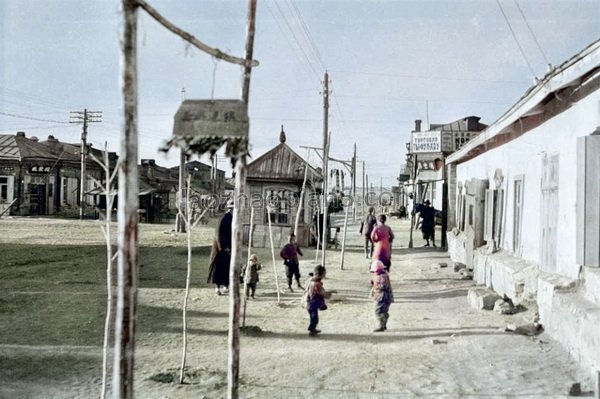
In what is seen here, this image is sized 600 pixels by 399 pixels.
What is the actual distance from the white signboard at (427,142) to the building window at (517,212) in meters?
12.7

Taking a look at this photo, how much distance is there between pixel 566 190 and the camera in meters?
6.78

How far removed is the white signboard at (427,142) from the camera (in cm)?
2251

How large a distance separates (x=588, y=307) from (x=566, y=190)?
1.84 metres

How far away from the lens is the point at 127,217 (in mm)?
3082

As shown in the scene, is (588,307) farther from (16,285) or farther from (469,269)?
(16,285)

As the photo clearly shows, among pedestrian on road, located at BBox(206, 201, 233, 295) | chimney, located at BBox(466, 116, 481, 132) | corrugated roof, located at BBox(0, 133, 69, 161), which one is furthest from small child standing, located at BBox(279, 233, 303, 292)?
corrugated roof, located at BBox(0, 133, 69, 161)

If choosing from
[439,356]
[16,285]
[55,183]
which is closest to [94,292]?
[16,285]

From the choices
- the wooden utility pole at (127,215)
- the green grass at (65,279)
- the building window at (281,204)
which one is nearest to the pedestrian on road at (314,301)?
the green grass at (65,279)

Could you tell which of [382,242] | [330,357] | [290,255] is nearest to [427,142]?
[290,255]

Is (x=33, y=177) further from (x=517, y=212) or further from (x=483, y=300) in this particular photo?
(x=483, y=300)

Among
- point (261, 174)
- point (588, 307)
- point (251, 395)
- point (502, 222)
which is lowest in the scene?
point (251, 395)

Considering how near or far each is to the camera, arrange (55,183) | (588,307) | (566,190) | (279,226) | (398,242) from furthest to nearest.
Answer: (55,183) → (398,242) → (279,226) → (566,190) → (588,307)

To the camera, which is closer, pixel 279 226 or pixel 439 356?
pixel 439 356

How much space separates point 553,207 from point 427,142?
16.2 m
